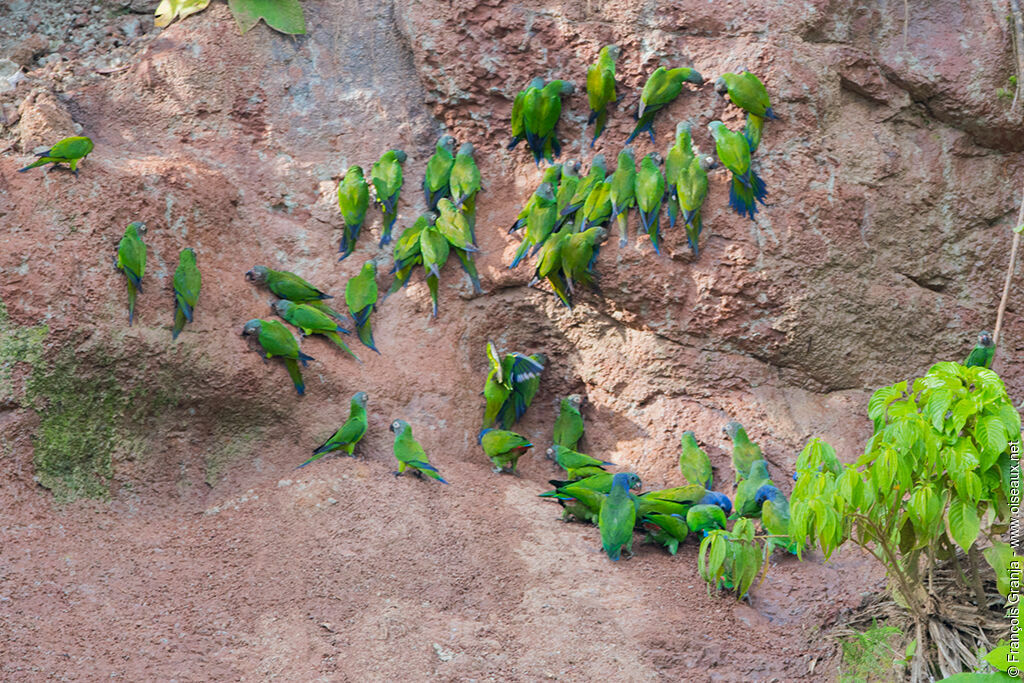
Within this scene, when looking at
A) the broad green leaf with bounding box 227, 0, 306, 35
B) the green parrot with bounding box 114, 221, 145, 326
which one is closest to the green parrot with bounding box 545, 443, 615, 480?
the green parrot with bounding box 114, 221, 145, 326

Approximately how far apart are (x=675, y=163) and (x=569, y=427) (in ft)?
5.29

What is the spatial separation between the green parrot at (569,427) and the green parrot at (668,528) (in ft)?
2.65

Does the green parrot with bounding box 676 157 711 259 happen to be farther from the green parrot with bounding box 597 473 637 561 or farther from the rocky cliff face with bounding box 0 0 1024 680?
the green parrot with bounding box 597 473 637 561

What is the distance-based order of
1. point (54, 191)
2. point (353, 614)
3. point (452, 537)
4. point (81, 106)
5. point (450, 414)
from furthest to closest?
point (81, 106), point (450, 414), point (54, 191), point (452, 537), point (353, 614)

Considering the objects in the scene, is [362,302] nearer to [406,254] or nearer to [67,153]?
[406,254]

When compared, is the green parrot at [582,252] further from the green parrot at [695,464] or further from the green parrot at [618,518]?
the green parrot at [618,518]

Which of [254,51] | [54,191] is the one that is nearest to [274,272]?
[54,191]

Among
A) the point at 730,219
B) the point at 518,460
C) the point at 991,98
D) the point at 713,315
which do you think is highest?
the point at 991,98

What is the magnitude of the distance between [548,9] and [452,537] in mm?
3284

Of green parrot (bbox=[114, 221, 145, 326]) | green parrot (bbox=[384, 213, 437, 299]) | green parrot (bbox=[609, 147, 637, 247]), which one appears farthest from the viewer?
green parrot (bbox=[384, 213, 437, 299])

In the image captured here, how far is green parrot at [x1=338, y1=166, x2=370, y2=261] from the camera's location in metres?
5.71

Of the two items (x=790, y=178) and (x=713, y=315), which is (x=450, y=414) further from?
(x=790, y=178)

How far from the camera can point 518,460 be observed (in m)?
5.45

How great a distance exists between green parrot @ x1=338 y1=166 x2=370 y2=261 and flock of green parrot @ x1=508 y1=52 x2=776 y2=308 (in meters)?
0.94
